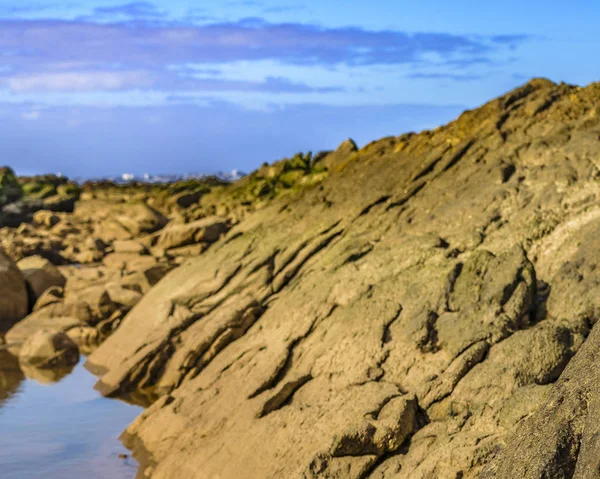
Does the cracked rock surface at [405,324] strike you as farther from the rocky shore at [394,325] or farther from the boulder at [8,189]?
the boulder at [8,189]

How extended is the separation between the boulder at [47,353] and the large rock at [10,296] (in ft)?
13.9

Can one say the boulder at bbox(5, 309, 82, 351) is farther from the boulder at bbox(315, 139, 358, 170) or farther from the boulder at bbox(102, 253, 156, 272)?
the boulder at bbox(315, 139, 358, 170)

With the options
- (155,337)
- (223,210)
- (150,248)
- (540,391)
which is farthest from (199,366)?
(223,210)

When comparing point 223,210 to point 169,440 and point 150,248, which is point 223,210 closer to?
point 150,248

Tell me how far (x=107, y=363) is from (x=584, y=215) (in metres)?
12.4

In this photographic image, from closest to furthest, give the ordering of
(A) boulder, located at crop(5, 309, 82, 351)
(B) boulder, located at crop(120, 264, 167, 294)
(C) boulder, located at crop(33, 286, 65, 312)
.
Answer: (A) boulder, located at crop(5, 309, 82, 351), (C) boulder, located at crop(33, 286, 65, 312), (B) boulder, located at crop(120, 264, 167, 294)

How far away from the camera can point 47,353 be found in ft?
80.8

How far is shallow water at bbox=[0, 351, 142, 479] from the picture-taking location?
16703mm

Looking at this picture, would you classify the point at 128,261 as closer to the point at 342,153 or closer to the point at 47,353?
the point at 342,153

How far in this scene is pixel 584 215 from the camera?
16.6 m

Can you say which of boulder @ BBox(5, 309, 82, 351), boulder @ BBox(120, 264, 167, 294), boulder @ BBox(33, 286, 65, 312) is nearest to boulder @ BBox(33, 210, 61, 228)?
boulder @ BBox(33, 286, 65, 312)

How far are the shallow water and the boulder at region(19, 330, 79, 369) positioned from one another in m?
0.48

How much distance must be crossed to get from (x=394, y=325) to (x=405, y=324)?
264 millimetres

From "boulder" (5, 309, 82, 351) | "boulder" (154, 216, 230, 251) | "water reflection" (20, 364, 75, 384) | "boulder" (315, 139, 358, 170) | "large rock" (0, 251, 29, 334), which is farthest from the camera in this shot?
"boulder" (154, 216, 230, 251)
